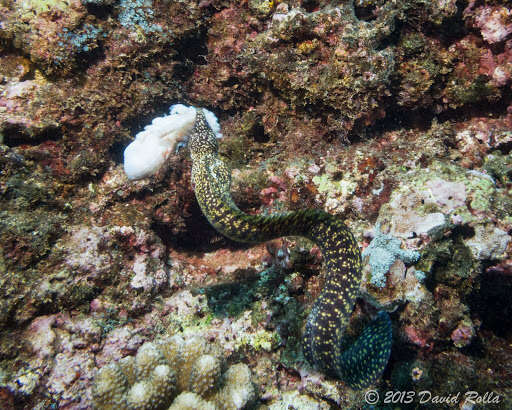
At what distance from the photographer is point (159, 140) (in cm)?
545

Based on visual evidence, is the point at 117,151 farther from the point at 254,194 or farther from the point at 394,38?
the point at 394,38

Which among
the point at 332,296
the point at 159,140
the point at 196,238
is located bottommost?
the point at 196,238

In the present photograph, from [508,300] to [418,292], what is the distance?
197 cm

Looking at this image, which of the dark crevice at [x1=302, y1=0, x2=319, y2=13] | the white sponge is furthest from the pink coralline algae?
the white sponge

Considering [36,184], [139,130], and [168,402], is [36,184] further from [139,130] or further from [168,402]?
[168,402]

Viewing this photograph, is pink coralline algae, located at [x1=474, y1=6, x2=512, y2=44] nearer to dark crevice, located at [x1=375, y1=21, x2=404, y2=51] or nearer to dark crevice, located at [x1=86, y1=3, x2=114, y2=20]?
dark crevice, located at [x1=375, y1=21, x2=404, y2=51]

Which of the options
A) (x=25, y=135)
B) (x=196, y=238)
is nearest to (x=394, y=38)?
(x=196, y=238)

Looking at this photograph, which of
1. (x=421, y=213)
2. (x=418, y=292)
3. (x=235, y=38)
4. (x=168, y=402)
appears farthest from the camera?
(x=235, y=38)

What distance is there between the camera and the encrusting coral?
3107mm

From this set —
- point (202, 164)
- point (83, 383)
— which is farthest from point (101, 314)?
point (202, 164)

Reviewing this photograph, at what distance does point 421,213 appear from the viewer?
382cm

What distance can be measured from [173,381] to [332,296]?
7.21 ft

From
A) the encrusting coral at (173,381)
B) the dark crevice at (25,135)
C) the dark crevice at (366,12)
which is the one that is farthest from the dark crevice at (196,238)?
the dark crevice at (366,12)

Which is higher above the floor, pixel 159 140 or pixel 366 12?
pixel 366 12
